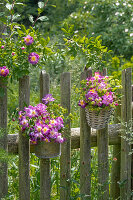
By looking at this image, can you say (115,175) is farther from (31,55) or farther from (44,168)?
(31,55)

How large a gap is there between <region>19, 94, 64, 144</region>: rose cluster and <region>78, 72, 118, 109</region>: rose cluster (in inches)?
11.3

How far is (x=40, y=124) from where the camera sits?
2.12 meters

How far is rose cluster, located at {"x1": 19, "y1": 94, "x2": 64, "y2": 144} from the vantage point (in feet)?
6.88

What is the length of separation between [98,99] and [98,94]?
0.06m

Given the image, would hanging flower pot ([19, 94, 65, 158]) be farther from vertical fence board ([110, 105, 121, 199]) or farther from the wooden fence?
vertical fence board ([110, 105, 121, 199])

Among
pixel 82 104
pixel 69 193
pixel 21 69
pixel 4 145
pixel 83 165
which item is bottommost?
pixel 69 193

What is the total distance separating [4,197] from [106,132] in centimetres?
96

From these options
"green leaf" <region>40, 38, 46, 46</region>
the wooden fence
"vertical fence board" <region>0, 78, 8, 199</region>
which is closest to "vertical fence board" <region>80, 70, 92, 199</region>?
the wooden fence

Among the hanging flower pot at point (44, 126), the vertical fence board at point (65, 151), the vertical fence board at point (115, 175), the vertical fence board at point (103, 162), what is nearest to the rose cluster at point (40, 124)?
the hanging flower pot at point (44, 126)

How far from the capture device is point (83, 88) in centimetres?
237

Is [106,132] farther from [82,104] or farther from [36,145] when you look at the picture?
[36,145]

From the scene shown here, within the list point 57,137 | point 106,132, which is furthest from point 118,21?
point 57,137

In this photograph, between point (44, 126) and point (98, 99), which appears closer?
point (44, 126)

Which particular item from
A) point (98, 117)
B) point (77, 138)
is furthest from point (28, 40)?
point (77, 138)
